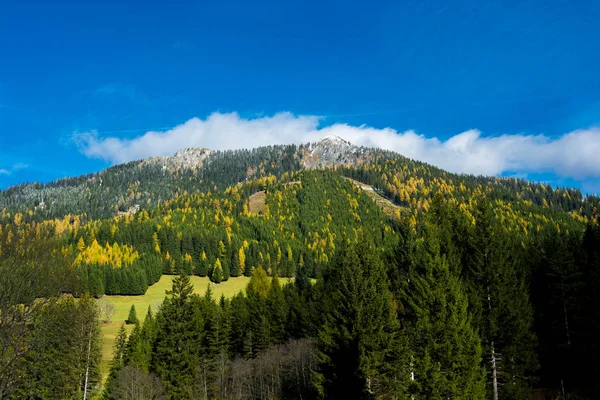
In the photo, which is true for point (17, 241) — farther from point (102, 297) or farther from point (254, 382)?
point (102, 297)

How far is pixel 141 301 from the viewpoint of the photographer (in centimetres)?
11406

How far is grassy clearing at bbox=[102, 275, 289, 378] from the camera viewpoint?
83.8 metres

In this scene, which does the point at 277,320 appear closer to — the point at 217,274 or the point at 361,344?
the point at 361,344

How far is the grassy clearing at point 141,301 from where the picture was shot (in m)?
83.8

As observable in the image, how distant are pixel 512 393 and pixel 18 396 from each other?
171 ft

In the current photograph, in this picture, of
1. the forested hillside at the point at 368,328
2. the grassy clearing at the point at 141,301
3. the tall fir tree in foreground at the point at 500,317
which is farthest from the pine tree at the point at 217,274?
the tall fir tree in foreground at the point at 500,317

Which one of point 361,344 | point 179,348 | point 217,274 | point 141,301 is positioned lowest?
point 179,348

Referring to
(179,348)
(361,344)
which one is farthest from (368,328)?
(179,348)

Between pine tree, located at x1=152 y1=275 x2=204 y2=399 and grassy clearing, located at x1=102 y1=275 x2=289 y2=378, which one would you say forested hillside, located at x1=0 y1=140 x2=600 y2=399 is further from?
grassy clearing, located at x1=102 y1=275 x2=289 y2=378

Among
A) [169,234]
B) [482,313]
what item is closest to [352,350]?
[482,313]

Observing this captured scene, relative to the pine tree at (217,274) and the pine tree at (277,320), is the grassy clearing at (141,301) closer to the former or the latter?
the pine tree at (217,274)

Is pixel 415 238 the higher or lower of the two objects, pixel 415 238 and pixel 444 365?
the higher

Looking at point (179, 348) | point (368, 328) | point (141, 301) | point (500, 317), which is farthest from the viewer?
point (141, 301)

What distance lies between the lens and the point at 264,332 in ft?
200
